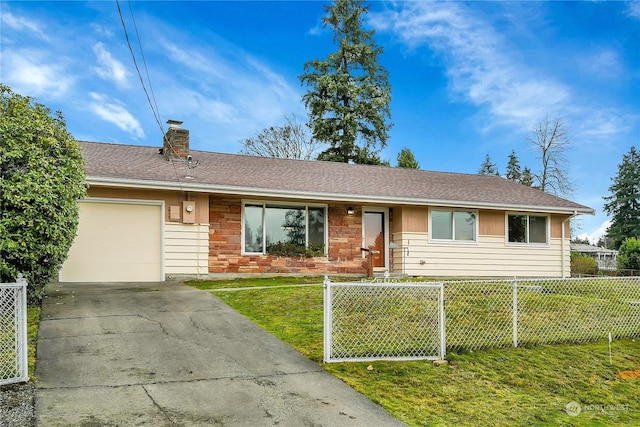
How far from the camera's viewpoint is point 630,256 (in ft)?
76.4

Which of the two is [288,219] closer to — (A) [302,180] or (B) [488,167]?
(A) [302,180]

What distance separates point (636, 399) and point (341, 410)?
3673 mm

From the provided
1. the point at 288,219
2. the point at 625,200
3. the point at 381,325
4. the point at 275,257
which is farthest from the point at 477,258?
the point at 625,200

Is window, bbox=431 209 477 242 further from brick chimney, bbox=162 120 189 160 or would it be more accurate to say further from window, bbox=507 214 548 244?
brick chimney, bbox=162 120 189 160

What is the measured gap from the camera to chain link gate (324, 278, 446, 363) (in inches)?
238

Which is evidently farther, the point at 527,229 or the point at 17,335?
the point at 527,229

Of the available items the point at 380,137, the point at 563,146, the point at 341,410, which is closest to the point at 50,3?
the point at 341,410

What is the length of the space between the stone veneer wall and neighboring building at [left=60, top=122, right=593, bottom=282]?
30 mm

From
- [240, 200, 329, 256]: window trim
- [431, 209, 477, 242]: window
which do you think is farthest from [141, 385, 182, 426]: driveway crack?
[431, 209, 477, 242]: window

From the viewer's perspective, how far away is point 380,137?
99.7 ft

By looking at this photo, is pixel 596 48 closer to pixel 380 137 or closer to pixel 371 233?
pixel 371 233

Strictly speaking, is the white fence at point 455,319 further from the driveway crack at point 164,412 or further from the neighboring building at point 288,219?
the neighboring building at point 288,219

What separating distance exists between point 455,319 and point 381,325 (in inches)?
54.9

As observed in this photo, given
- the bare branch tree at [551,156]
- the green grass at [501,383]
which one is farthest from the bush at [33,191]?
the bare branch tree at [551,156]
